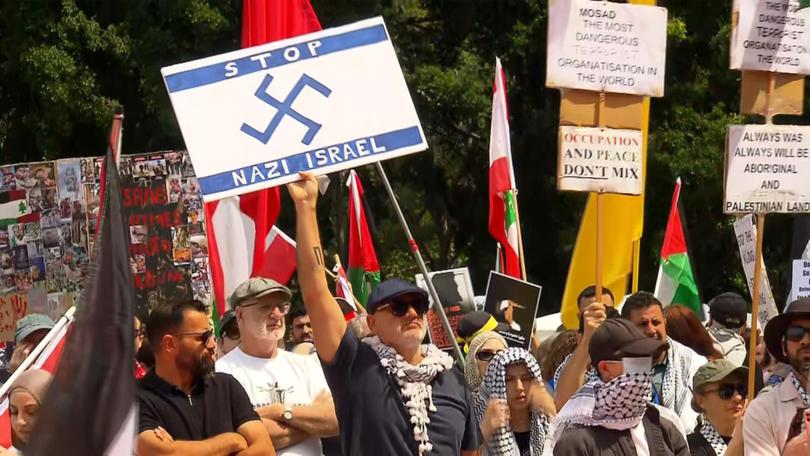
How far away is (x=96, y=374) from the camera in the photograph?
312 centimetres

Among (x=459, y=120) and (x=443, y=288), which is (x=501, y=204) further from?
(x=459, y=120)

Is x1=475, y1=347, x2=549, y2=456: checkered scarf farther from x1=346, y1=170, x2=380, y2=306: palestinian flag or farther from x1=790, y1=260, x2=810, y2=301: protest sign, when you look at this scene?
x1=346, y1=170, x2=380, y2=306: palestinian flag

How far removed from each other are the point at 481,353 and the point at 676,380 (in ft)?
3.13

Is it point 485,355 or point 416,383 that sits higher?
point 416,383

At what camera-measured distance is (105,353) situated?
10.4 ft

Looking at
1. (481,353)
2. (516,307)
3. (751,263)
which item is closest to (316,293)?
(481,353)

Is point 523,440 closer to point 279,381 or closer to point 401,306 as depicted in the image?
point 279,381

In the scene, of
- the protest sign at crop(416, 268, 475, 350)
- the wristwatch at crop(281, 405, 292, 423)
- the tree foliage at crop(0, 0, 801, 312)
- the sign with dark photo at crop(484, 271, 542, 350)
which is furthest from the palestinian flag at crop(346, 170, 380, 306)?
the tree foliage at crop(0, 0, 801, 312)

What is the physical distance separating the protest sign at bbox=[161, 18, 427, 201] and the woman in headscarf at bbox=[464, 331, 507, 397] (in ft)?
5.69

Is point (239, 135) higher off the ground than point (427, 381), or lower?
higher

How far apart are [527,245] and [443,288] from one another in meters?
14.5

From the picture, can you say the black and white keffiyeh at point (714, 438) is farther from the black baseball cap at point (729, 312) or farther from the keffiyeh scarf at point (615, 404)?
the black baseball cap at point (729, 312)

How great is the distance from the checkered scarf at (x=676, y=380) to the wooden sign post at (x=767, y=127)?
0.47 metres

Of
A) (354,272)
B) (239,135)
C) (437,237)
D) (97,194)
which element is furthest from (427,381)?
(437,237)
